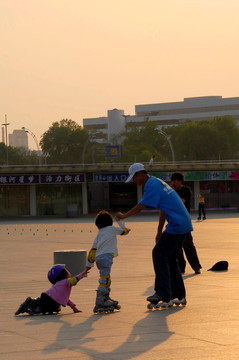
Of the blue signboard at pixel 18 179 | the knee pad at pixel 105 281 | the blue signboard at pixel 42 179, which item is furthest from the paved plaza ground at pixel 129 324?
the blue signboard at pixel 42 179

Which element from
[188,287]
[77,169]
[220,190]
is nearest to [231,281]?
[188,287]

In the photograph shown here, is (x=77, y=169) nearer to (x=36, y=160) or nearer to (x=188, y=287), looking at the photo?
(x=188, y=287)

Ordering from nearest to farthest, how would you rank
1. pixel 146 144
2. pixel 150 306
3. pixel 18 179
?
pixel 150 306, pixel 18 179, pixel 146 144

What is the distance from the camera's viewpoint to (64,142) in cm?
13825

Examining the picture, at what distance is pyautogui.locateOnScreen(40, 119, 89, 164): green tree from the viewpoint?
137 metres

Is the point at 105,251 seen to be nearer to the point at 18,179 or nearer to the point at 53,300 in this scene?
the point at 53,300

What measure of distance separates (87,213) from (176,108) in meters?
104

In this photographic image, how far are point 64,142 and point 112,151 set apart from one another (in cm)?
5486

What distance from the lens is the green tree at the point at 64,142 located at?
137 metres

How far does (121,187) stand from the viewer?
6438 cm

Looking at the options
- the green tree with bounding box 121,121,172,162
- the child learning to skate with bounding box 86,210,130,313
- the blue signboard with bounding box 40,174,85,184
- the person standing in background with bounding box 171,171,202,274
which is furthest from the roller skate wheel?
the green tree with bounding box 121,121,172,162

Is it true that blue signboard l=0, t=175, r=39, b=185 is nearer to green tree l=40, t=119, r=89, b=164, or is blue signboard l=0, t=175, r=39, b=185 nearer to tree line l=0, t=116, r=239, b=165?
tree line l=0, t=116, r=239, b=165

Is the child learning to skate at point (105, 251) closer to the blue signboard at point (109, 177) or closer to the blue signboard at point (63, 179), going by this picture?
the blue signboard at point (63, 179)

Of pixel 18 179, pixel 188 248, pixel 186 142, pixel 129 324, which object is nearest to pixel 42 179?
pixel 18 179
